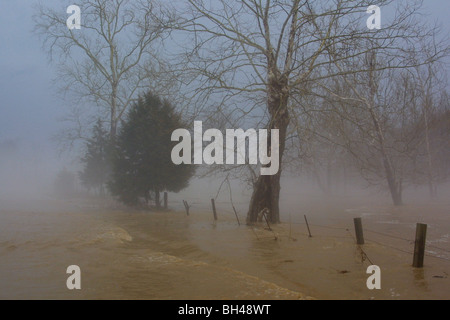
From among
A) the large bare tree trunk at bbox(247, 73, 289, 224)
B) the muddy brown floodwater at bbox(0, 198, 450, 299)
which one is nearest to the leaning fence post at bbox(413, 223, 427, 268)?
the muddy brown floodwater at bbox(0, 198, 450, 299)

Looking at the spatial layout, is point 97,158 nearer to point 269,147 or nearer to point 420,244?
point 269,147

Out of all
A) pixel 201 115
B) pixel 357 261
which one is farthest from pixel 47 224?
pixel 357 261

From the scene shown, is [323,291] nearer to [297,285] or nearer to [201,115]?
[297,285]

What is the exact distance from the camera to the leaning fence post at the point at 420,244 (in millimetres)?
8570

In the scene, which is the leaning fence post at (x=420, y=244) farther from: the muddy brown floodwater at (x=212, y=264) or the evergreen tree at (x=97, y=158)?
the evergreen tree at (x=97, y=158)

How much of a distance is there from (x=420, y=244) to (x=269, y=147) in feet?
25.1

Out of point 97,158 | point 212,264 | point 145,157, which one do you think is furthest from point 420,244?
point 97,158

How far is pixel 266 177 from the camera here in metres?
16.1

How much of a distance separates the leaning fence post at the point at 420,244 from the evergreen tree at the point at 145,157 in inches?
657

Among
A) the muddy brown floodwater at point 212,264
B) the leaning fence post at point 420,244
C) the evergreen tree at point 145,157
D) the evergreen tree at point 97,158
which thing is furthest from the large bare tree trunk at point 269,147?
the evergreen tree at point 97,158

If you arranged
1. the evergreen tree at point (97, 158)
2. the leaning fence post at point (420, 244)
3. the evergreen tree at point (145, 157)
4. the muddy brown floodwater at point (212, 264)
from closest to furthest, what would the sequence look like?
the muddy brown floodwater at point (212, 264) < the leaning fence post at point (420, 244) < the evergreen tree at point (145, 157) < the evergreen tree at point (97, 158)

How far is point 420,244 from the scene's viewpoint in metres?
8.78

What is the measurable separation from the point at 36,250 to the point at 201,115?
660 centimetres

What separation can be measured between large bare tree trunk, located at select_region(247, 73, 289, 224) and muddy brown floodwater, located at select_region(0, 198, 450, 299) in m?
1.02
